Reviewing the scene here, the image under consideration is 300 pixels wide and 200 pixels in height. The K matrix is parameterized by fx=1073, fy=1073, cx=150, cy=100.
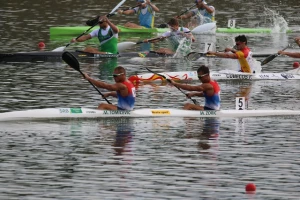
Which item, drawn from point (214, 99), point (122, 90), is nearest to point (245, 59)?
point (214, 99)

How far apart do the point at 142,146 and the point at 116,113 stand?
8.95 feet

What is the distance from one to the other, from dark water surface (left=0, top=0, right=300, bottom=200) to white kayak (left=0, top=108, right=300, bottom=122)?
0.17 m

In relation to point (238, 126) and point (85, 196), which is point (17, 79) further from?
point (85, 196)

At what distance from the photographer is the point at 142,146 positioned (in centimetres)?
2314

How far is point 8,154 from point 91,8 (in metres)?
32.4

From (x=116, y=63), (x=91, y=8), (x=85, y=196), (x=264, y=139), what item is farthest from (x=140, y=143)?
(x=91, y=8)

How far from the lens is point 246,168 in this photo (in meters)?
21.1

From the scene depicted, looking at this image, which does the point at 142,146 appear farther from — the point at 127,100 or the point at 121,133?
the point at 127,100

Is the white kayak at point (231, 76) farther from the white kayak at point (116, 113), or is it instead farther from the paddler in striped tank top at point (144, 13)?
the paddler in striped tank top at point (144, 13)

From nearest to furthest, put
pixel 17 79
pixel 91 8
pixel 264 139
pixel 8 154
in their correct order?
pixel 8 154 → pixel 264 139 → pixel 17 79 → pixel 91 8

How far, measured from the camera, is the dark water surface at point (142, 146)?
19.5 meters

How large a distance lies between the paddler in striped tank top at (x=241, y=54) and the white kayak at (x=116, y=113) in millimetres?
A: 5444

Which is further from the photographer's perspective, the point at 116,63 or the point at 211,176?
the point at 116,63

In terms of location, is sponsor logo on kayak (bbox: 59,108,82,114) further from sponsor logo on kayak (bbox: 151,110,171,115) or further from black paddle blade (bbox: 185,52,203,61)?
black paddle blade (bbox: 185,52,203,61)
